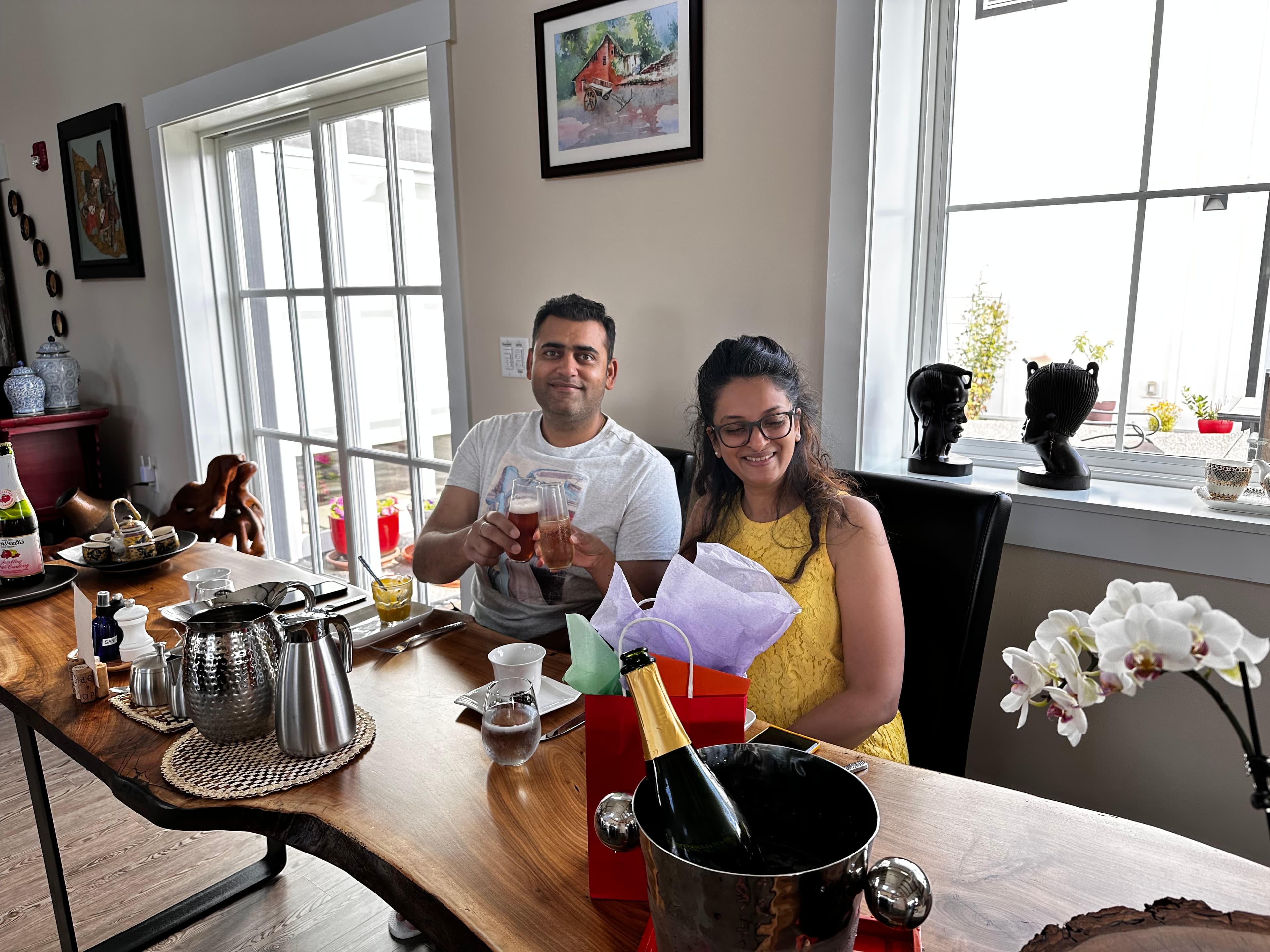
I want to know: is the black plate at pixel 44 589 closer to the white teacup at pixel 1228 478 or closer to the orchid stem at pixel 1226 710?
the orchid stem at pixel 1226 710

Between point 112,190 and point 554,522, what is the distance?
343cm

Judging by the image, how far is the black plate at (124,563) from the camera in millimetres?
1902

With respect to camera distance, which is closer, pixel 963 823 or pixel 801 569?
pixel 963 823

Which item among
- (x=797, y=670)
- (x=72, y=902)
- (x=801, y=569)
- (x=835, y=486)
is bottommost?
(x=72, y=902)

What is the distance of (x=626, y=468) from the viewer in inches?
70.6

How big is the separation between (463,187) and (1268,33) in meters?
1.88

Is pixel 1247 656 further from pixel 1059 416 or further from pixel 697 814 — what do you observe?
pixel 1059 416

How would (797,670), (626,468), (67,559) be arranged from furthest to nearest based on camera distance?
1. (67,559)
2. (626,468)
3. (797,670)

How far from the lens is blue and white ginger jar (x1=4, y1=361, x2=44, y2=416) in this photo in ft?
11.8

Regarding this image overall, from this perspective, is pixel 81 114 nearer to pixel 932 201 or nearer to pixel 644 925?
pixel 932 201

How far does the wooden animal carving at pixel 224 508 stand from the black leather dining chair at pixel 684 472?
5.36 ft

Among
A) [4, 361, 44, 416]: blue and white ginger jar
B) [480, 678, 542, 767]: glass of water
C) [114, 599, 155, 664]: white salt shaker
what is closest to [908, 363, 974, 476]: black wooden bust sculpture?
[480, 678, 542, 767]: glass of water

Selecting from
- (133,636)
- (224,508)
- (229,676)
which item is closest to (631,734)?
(229,676)

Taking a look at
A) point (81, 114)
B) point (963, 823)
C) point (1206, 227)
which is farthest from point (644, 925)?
point (81, 114)
